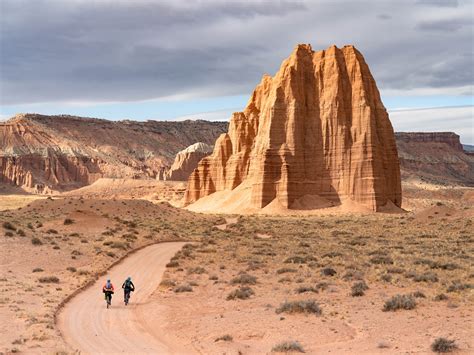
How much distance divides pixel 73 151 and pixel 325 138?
99800mm

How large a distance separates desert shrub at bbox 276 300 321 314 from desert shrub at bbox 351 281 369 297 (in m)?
2.74

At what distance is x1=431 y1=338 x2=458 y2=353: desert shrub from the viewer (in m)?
14.7

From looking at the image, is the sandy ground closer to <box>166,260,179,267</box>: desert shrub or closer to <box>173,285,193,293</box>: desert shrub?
<box>166,260,179,267</box>: desert shrub

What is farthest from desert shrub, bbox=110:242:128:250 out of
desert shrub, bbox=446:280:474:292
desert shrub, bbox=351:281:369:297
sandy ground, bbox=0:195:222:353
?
desert shrub, bbox=446:280:474:292

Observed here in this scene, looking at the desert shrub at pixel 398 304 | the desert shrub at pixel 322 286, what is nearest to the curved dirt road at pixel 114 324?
the desert shrub at pixel 322 286

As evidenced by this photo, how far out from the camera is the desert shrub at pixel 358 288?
22.0 metres

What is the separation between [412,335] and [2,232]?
31.4 meters

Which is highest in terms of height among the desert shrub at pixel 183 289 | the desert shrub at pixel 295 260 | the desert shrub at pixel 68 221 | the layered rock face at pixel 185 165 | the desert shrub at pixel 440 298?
the layered rock face at pixel 185 165

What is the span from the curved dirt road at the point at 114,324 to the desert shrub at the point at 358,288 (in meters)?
7.13

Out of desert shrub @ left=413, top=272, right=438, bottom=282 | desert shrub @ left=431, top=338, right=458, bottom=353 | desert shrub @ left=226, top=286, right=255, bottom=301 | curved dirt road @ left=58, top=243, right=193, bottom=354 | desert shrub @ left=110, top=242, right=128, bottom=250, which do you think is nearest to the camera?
desert shrub @ left=431, top=338, right=458, bottom=353

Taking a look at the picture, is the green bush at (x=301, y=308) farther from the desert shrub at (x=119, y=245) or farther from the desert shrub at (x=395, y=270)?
the desert shrub at (x=119, y=245)

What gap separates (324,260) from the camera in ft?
103

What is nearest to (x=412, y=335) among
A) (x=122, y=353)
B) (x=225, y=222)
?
(x=122, y=353)

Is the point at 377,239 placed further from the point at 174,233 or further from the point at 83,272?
the point at 83,272
